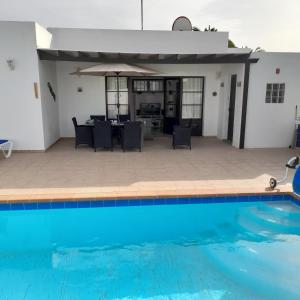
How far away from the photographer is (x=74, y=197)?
488 centimetres

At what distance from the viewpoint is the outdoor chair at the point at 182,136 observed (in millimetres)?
8758

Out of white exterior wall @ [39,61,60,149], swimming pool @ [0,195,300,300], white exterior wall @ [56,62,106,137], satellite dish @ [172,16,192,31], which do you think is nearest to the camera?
swimming pool @ [0,195,300,300]

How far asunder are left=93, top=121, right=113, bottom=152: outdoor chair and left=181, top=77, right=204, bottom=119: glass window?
3965 mm

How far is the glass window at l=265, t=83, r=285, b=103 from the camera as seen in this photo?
886 centimetres

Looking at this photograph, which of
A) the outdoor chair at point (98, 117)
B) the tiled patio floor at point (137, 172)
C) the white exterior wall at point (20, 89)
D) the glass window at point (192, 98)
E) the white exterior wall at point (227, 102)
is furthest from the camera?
the glass window at point (192, 98)

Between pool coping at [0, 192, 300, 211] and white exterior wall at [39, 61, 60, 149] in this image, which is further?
white exterior wall at [39, 61, 60, 149]

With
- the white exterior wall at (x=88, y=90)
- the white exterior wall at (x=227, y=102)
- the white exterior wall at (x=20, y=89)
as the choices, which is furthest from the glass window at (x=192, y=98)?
the white exterior wall at (x=20, y=89)

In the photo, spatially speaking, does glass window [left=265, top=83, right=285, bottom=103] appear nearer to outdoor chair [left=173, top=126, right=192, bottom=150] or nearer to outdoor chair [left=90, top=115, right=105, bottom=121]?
outdoor chair [left=173, top=126, right=192, bottom=150]

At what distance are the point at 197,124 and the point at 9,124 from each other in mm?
6627

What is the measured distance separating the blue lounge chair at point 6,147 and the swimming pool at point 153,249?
133 inches

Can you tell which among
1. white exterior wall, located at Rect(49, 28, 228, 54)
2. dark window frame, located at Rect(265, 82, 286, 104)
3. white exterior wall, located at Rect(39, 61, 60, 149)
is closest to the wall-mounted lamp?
white exterior wall, located at Rect(39, 61, 60, 149)

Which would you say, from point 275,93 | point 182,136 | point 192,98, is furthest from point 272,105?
point 192,98

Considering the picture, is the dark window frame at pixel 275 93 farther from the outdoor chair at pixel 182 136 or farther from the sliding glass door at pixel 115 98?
the sliding glass door at pixel 115 98

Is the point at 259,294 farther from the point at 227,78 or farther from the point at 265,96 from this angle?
the point at 227,78
